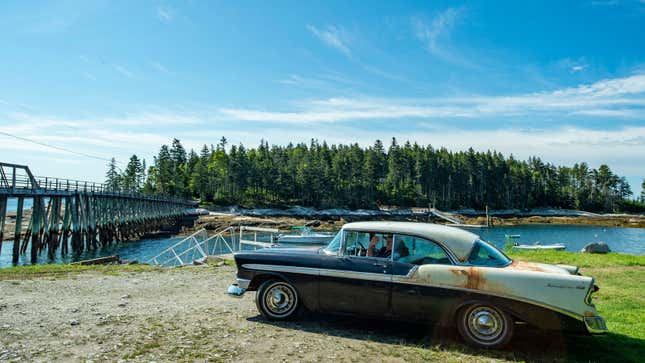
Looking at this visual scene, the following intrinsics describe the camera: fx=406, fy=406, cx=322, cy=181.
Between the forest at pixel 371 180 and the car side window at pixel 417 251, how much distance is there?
103 metres

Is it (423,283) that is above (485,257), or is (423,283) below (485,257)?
below

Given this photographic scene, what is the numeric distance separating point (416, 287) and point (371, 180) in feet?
390

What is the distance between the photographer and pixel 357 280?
7.22 m

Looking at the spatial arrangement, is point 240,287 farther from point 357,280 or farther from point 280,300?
point 357,280

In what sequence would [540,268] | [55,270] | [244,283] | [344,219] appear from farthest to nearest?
[344,219] → [55,270] → [244,283] → [540,268]

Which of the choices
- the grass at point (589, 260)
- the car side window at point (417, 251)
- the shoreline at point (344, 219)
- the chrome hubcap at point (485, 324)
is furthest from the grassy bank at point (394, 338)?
the shoreline at point (344, 219)

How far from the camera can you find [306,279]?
7.60 meters

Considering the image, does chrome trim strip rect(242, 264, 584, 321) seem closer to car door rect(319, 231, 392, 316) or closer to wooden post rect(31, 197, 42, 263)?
car door rect(319, 231, 392, 316)

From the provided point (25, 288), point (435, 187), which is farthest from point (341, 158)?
point (25, 288)

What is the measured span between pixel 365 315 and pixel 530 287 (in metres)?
2.71

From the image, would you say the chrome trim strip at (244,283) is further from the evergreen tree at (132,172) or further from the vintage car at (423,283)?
the evergreen tree at (132,172)

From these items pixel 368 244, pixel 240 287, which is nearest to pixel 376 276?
pixel 368 244

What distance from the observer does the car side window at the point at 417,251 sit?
22.8ft

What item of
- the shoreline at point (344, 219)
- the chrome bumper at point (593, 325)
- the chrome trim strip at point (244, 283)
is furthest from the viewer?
the shoreline at point (344, 219)
